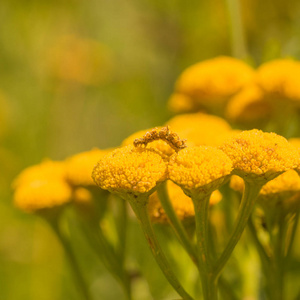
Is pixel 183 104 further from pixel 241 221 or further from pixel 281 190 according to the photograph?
pixel 241 221

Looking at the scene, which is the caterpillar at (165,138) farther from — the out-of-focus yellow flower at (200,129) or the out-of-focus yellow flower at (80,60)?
the out-of-focus yellow flower at (80,60)

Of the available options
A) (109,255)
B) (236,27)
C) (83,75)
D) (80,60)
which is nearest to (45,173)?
(109,255)

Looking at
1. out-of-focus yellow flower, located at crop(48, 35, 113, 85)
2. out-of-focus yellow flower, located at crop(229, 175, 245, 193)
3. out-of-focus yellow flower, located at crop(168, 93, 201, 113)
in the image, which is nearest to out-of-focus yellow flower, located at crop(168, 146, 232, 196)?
out-of-focus yellow flower, located at crop(229, 175, 245, 193)

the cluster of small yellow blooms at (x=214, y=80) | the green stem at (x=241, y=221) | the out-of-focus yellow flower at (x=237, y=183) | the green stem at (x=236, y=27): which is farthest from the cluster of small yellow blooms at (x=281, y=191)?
the green stem at (x=236, y=27)

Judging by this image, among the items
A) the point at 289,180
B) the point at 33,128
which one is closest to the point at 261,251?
the point at 289,180

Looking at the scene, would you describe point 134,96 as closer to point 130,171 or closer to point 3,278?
point 3,278

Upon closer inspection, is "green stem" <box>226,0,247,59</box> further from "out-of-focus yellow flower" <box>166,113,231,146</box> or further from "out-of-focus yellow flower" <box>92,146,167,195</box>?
"out-of-focus yellow flower" <box>92,146,167,195</box>
